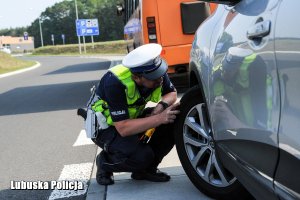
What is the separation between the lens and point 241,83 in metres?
2.42

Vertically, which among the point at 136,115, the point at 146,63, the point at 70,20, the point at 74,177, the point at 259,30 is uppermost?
the point at 70,20

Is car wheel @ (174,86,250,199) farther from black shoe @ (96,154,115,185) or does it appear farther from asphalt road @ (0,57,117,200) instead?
asphalt road @ (0,57,117,200)

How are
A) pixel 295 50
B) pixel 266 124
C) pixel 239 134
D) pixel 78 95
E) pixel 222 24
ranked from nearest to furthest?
pixel 295 50 → pixel 266 124 → pixel 239 134 → pixel 222 24 → pixel 78 95

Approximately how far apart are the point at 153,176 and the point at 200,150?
27.3 inches

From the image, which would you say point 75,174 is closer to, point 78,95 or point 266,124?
point 266,124

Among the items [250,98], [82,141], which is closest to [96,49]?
[82,141]

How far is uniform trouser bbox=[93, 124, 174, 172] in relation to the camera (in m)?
3.97

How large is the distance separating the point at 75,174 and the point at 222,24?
90.6 inches

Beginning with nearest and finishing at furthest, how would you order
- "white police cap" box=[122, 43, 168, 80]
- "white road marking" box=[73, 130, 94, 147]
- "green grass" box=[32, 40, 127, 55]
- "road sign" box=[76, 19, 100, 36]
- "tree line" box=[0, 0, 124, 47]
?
1. "white police cap" box=[122, 43, 168, 80]
2. "white road marking" box=[73, 130, 94, 147]
3. "road sign" box=[76, 19, 100, 36]
4. "green grass" box=[32, 40, 127, 55]
5. "tree line" box=[0, 0, 124, 47]

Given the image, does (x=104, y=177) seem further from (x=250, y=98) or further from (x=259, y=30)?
(x=259, y=30)

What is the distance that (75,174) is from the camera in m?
4.66

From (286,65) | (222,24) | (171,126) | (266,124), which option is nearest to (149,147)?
(171,126)


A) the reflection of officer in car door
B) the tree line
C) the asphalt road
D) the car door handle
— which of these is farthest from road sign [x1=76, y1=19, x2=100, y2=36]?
the car door handle

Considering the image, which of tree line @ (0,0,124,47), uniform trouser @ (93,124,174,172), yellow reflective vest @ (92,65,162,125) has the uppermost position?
tree line @ (0,0,124,47)
